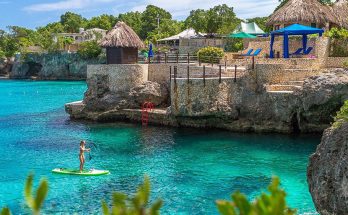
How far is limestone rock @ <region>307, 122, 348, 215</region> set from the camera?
10.9m

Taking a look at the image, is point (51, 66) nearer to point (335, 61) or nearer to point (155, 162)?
point (335, 61)

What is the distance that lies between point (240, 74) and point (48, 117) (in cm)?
1818

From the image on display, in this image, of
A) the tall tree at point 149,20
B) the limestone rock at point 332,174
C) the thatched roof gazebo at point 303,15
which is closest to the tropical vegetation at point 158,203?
the limestone rock at point 332,174

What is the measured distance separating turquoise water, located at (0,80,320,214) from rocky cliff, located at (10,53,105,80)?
166 ft

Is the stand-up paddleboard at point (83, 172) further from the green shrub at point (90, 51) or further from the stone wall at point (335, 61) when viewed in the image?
the green shrub at point (90, 51)

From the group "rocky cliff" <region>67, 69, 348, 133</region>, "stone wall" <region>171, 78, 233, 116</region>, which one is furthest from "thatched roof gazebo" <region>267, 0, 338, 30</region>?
"stone wall" <region>171, 78, 233, 116</region>

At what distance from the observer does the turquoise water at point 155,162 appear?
18312 millimetres

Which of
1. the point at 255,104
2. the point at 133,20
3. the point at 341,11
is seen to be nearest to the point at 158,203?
the point at 255,104

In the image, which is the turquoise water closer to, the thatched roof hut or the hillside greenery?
the thatched roof hut

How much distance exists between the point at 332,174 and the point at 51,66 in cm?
8477

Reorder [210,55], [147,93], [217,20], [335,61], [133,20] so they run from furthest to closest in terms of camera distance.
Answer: [133,20]
[217,20]
[210,55]
[147,93]
[335,61]

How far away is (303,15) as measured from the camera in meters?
39.4

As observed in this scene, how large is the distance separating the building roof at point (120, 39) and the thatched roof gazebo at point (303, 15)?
1258cm

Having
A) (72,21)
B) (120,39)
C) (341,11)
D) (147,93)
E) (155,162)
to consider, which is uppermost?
(72,21)
